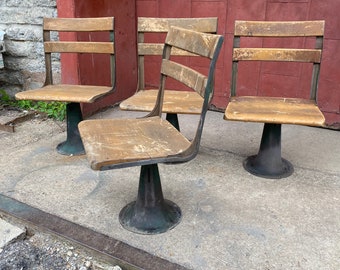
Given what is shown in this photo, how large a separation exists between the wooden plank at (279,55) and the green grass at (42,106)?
1.96 m

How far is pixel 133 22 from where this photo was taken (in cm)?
430

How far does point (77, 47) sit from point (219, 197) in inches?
70.9

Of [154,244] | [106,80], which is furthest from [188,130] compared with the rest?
[154,244]

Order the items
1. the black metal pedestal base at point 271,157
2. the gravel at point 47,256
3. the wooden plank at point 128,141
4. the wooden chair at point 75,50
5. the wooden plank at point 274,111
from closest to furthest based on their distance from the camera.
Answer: the wooden plank at point 128,141 < the gravel at point 47,256 < the wooden plank at point 274,111 < the black metal pedestal base at point 271,157 < the wooden chair at point 75,50

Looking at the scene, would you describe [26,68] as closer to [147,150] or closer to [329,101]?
[147,150]

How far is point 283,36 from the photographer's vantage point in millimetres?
2791

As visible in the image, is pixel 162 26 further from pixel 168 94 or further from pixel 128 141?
pixel 128 141

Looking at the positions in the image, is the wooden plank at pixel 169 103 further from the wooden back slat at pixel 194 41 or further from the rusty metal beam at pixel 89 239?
the rusty metal beam at pixel 89 239

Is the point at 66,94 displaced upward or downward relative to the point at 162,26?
downward

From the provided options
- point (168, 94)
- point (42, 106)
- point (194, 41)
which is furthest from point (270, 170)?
point (42, 106)

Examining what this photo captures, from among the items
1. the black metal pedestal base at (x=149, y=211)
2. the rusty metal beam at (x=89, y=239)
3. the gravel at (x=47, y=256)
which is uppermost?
the black metal pedestal base at (x=149, y=211)

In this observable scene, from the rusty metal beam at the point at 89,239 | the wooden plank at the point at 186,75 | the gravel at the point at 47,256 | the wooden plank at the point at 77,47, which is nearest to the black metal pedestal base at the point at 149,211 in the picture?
the rusty metal beam at the point at 89,239

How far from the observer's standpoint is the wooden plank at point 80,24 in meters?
3.13

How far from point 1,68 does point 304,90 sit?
3.17 meters
